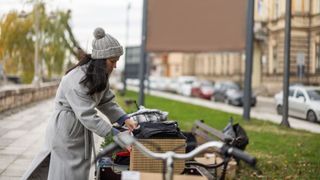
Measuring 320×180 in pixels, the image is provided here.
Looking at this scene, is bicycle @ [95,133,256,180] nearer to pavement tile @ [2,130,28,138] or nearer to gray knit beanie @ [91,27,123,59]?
gray knit beanie @ [91,27,123,59]

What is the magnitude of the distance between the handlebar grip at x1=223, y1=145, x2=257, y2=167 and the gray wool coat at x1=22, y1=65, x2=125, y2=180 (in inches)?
40.2

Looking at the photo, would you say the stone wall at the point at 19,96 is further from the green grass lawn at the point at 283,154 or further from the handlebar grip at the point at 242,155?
the handlebar grip at the point at 242,155

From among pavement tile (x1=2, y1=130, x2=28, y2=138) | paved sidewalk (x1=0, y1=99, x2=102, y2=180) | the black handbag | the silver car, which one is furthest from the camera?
the silver car

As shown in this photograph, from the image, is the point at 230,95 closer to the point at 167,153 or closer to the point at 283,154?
the point at 283,154

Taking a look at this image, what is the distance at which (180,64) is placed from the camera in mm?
94875

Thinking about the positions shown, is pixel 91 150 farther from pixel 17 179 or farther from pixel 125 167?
pixel 17 179

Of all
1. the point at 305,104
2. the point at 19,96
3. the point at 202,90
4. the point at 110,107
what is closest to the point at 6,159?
the point at 110,107

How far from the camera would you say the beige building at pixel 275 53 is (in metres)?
28.1

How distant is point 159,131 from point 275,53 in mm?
47860

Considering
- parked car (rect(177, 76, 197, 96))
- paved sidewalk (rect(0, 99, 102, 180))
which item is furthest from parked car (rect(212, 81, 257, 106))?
paved sidewalk (rect(0, 99, 102, 180))

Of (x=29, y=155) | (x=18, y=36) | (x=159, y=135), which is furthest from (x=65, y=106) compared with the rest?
(x=18, y=36)

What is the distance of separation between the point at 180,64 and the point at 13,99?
242 feet

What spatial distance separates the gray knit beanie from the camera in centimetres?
416

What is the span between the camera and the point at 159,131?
4.54 metres
